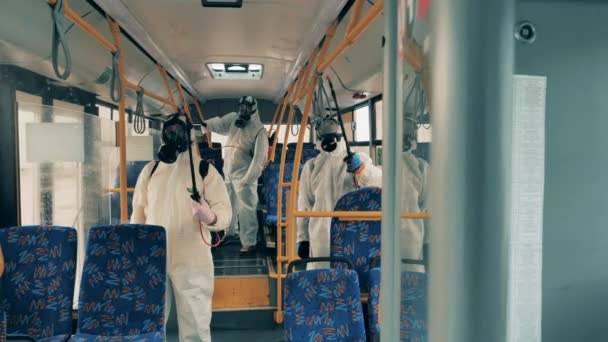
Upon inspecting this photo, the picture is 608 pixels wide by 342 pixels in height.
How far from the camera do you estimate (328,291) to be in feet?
7.73

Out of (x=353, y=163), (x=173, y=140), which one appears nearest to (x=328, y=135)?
(x=353, y=163)

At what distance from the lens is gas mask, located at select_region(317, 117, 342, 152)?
3.77 metres

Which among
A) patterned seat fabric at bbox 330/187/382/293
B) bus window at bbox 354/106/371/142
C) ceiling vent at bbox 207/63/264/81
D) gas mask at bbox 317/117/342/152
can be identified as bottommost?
patterned seat fabric at bbox 330/187/382/293

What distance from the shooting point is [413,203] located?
509 mm

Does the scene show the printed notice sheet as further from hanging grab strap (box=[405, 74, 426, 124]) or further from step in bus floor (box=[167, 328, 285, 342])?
step in bus floor (box=[167, 328, 285, 342])

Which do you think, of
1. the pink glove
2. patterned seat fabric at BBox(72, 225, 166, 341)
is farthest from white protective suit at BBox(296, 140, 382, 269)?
patterned seat fabric at BBox(72, 225, 166, 341)

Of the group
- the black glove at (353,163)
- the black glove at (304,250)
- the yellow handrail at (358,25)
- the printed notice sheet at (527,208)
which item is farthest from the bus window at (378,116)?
the printed notice sheet at (527,208)

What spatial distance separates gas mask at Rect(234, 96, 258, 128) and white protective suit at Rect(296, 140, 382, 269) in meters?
1.86

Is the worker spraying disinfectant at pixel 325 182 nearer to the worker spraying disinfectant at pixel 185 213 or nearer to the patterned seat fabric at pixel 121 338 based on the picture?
the worker spraying disinfectant at pixel 185 213

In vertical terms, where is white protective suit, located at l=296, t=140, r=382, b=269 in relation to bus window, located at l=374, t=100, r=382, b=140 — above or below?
below

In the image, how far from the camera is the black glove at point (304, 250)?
397 centimetres

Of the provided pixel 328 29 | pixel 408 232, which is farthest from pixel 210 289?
pixel 408 232

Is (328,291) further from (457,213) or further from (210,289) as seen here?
(457,213)

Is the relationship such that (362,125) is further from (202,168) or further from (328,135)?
(202,168)
